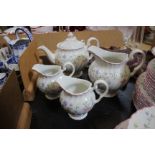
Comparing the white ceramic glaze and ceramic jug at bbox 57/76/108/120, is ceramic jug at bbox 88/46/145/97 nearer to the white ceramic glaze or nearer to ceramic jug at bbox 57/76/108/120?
ceramic jug at bbox 57/76/108/120

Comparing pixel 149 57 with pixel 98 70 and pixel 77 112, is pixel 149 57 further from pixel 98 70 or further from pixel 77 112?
pixel 77 112

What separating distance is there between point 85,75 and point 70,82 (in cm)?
20

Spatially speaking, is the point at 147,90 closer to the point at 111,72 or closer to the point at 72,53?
the point at 111,72

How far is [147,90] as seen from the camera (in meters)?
0.50

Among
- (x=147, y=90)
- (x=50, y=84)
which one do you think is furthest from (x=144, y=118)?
(x=50, y=84)

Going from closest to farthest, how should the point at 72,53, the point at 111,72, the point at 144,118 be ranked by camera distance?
1. the point at 144,118
2. the point at 111,72
3. the point at 72,53

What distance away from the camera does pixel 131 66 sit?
664 mm

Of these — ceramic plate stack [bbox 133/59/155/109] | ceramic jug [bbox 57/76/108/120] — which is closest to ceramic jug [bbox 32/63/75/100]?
ceramic jug [bbox 57/76/108/120]

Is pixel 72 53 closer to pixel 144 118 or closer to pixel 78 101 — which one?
pixel 78 101

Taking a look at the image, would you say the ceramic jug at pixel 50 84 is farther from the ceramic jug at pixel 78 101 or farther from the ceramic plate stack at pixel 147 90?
the ceramic plate stack at pixel 147 90

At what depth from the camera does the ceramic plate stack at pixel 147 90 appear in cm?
48

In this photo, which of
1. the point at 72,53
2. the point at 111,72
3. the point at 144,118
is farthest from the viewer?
the point at 72,53

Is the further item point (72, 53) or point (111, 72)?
point (72, 53)

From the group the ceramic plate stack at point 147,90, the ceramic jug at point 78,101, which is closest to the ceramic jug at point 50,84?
the ceramic jug at point 78,101
